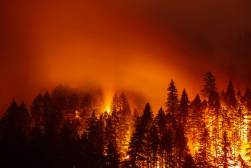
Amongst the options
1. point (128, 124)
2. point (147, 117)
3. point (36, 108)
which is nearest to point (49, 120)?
point (36, 108)

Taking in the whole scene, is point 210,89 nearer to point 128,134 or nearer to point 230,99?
point 230,99

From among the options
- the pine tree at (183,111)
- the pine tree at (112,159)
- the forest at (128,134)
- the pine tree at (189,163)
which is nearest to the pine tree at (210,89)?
A: the forest at (128,134)

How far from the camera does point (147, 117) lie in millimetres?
120750

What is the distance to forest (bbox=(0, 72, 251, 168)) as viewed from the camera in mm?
102938

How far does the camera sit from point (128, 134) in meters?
132

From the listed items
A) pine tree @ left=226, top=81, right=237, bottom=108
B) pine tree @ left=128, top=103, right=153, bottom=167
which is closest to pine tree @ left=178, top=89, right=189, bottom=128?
pine tree @ left=226, top=81, right=237, bottom=108

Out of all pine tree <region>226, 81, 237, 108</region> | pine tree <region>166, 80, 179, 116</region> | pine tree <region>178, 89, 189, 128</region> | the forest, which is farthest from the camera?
pine tree <region>226, 81, 237, 108</region>

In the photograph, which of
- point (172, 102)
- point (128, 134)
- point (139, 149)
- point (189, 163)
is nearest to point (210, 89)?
point (172, 102)

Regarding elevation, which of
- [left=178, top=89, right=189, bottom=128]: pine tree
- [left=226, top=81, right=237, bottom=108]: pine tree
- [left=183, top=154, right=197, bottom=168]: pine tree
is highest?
[left=226, top=81, right=237, bottom=108]: pine tree

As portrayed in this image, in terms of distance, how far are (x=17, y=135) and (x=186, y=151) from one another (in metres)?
39.3

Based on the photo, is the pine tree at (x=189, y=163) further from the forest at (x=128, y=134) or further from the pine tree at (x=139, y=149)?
the pine tree at (x=139, y=149)

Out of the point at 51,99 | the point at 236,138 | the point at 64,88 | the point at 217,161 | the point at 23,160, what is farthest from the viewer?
the point at 64,88

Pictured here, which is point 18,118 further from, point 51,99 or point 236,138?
point 236,138

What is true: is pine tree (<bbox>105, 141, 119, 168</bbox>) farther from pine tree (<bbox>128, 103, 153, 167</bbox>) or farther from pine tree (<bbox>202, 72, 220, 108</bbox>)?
pine tree (<bbox>202, 72, 220, 108</bbox>)
